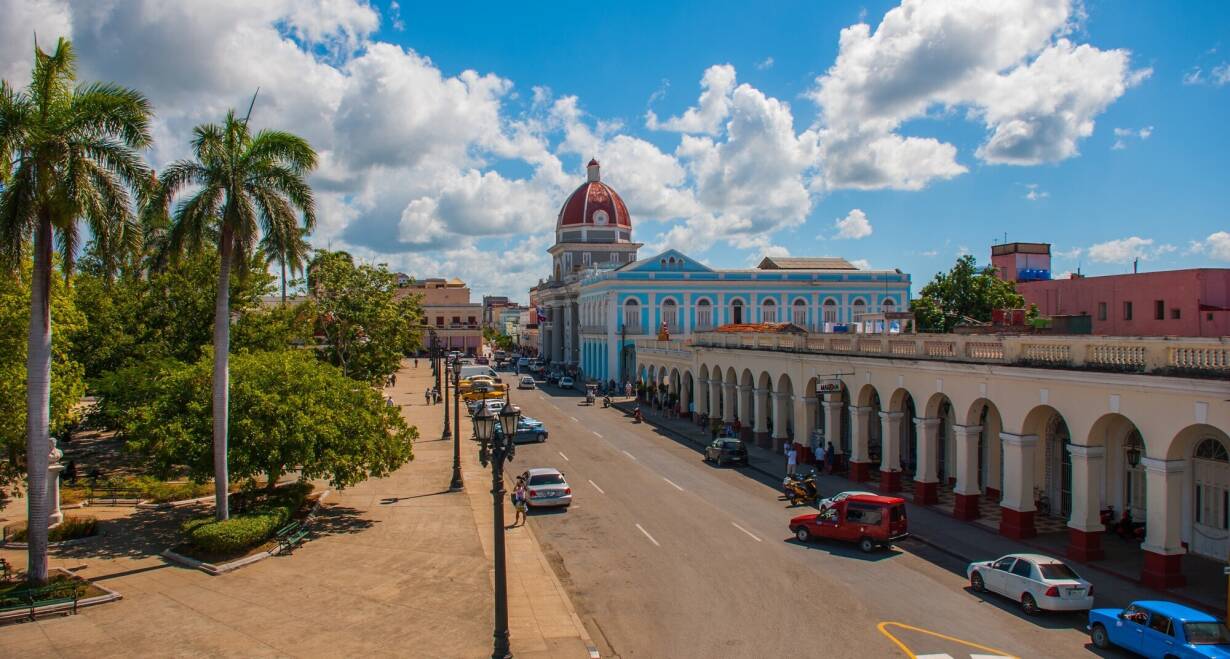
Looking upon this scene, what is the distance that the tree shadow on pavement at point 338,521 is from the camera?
2203cm

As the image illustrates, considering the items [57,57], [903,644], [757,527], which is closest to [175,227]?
[57,57]

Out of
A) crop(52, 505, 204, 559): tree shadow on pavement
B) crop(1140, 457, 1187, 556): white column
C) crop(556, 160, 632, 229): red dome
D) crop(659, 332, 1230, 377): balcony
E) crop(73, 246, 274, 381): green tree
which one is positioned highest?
crop(556, 160, 632, 229): red dome

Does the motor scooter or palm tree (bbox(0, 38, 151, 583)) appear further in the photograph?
the motor scooter

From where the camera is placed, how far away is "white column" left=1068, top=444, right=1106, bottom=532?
19.0 m

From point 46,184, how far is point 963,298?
123 ft

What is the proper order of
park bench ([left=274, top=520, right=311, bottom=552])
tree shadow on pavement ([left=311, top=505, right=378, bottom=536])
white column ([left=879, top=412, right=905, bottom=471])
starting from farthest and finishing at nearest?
white column ([left=879, top=412, right=905, bottom=471]), tree shadow on pavement ([left=311, top=505, right=378, bottom=536]), park bench ([left=274, top=520, right=311, bottom=552])

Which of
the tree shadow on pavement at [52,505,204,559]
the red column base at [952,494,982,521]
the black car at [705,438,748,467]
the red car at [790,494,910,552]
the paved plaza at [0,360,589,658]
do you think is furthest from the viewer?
the black car at [705,438,748,467]

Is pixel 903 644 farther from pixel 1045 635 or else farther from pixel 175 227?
pixel 175 227

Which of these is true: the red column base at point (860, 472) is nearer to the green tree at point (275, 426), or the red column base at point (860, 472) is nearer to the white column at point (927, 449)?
the white column at point (927, 449)

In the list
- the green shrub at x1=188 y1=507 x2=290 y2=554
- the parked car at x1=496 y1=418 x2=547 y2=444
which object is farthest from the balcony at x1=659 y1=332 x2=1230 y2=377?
the green shrub at x1=188 y1=507 x2=290 y2=554

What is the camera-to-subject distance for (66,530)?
20.4m

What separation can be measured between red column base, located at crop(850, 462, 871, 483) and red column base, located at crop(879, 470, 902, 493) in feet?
5.85

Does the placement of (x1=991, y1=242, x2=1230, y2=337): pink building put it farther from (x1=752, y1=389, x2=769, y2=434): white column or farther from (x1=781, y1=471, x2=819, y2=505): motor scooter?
(x1=752, y1=389, x2=769, y2=434): white column

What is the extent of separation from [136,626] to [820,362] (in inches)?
927
